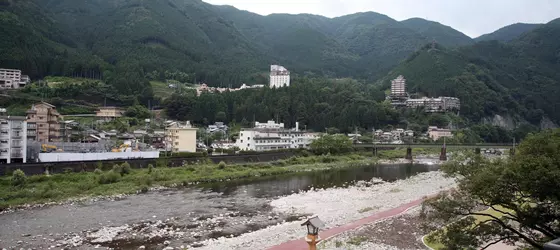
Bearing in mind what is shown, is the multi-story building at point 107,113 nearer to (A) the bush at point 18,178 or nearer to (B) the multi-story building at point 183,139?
(B) the multi-story building at point 183,139

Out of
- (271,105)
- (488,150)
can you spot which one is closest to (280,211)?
(271,105)

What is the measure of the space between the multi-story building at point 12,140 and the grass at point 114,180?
5579 mm

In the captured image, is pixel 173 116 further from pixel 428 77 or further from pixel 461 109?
pixel 428 77

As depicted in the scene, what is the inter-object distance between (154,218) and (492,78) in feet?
461

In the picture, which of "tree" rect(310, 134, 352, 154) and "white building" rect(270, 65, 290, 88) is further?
"white building" rect(270, 65, 290, 88)

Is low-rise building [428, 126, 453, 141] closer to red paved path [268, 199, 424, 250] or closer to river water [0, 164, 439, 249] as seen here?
river water [0, 164, 439, 249]

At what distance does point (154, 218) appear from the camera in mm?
22469

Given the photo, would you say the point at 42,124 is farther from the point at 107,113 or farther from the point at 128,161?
the point at 107,113

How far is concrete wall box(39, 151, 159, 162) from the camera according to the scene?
3409 cm

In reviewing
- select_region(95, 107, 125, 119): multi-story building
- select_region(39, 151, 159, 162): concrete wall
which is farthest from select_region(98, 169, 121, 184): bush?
select_region(95, 107, 125, 119): multi-story building

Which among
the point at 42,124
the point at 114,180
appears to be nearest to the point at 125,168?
the point at 114,180

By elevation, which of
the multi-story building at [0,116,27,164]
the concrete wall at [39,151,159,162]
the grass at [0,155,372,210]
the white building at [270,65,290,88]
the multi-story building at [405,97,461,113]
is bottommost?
the grass at [0,155,372,210]

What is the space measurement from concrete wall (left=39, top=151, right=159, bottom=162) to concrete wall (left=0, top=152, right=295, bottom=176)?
1.19 meters

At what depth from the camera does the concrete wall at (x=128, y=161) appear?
30906 millimetres
